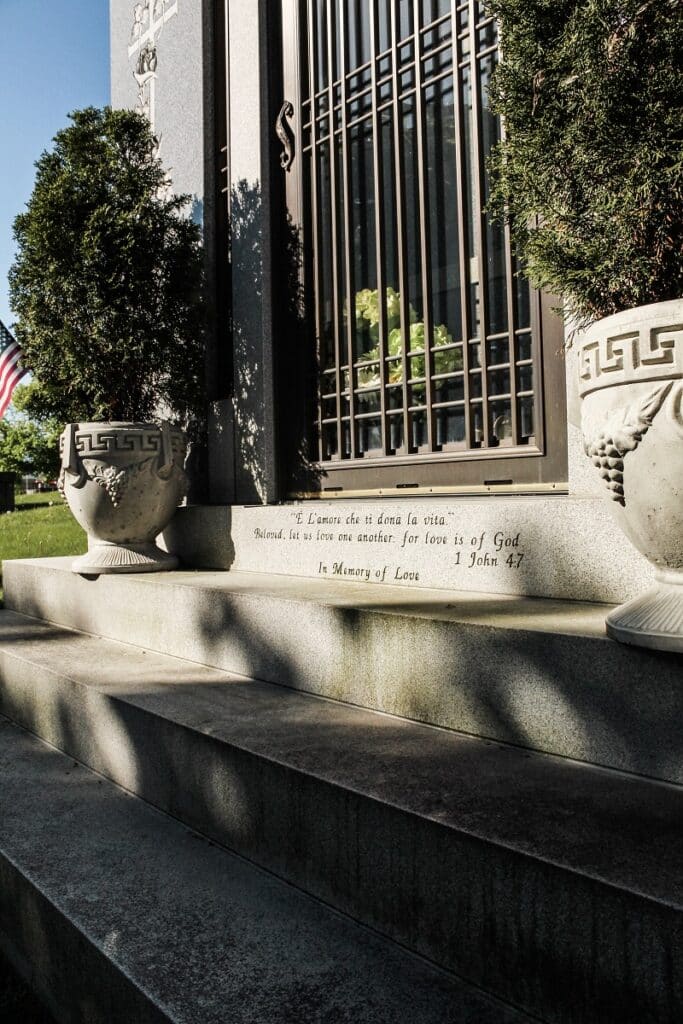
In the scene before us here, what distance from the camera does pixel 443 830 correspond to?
195 centimetres

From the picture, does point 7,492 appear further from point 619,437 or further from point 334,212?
point 619,437

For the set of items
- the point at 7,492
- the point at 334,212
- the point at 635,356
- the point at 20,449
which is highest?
the point at 20,449

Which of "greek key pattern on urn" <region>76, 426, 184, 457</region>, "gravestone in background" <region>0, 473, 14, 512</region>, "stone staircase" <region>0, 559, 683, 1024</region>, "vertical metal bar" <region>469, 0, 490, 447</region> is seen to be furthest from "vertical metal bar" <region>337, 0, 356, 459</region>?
"gravestone in background" <region>0, 473, 14, 512</region>

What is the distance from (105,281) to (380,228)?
2067 mm

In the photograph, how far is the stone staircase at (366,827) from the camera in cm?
176

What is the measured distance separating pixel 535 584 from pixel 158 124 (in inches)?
255

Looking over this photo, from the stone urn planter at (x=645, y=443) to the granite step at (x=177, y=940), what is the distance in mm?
1081

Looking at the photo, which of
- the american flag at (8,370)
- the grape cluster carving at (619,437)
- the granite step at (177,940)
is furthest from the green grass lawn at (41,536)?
the grape cluster carving at (619,437)

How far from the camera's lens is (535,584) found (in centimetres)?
359

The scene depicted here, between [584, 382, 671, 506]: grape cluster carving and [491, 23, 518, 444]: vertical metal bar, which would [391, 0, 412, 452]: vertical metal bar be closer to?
[491, 23, 518, 444]: vertical metal bar

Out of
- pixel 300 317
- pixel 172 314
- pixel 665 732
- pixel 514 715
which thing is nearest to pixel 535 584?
Result: pixel 514 715

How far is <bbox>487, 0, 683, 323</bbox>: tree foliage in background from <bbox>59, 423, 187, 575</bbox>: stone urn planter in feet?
10.1

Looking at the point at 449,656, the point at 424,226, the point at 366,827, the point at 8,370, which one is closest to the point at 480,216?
the point at 424,226

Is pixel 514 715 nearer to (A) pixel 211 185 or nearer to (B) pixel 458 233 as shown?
(B) pixel 458 233
